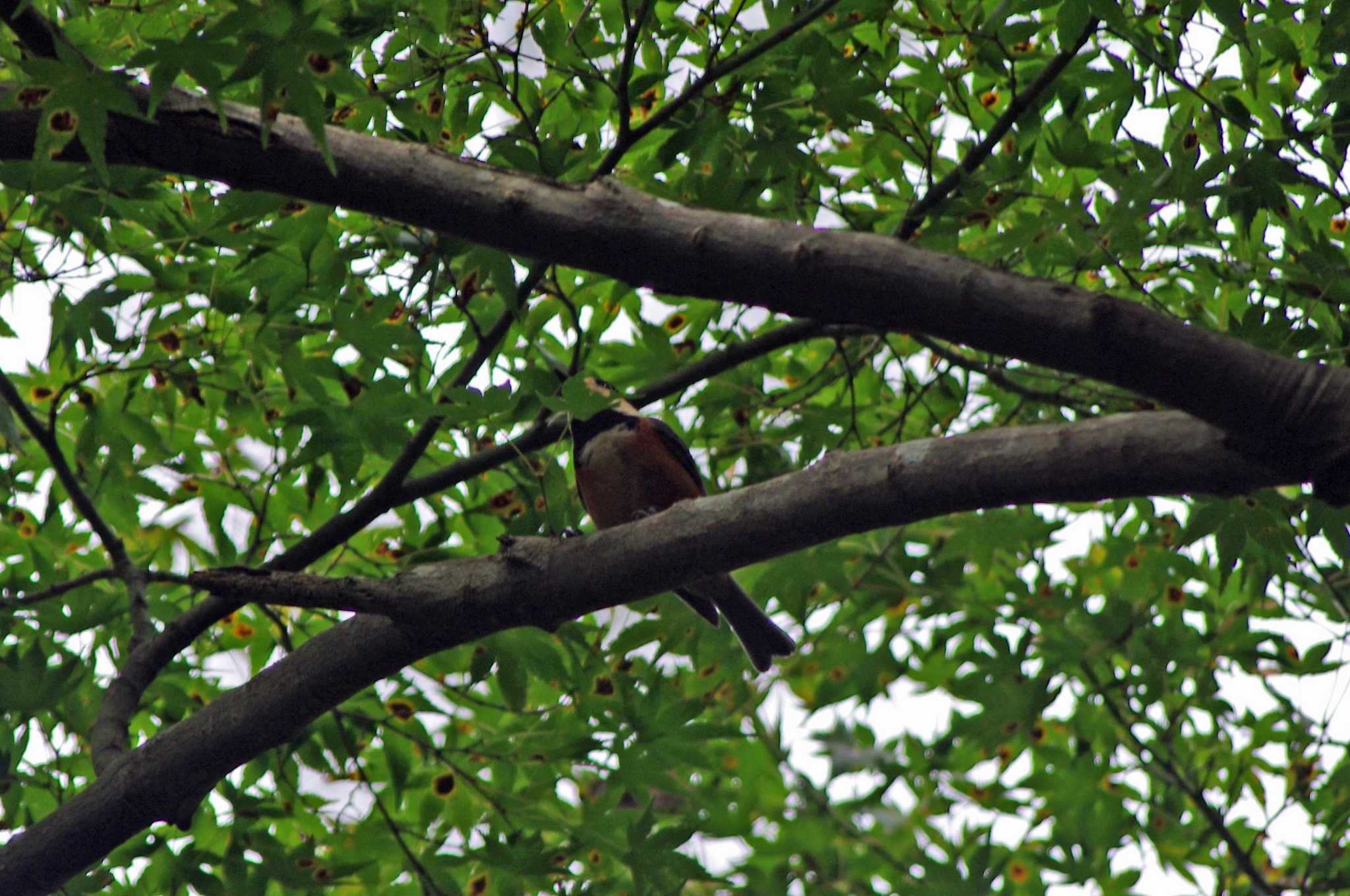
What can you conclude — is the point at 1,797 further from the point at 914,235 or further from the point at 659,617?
the point at 914,235

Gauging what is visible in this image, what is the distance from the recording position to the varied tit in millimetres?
5207

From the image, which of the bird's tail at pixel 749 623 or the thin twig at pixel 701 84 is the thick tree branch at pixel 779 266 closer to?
the thin twig at pixel 701 84

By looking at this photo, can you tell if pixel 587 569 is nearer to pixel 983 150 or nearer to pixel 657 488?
pixel 983 150

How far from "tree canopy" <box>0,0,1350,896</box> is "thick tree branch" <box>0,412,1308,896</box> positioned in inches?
0.4

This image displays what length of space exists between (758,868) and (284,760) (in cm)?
252

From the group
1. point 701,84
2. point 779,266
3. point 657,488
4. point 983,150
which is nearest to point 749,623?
point 657,488

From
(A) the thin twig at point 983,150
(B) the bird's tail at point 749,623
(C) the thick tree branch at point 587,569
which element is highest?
(A) the thin twig at point 983,150

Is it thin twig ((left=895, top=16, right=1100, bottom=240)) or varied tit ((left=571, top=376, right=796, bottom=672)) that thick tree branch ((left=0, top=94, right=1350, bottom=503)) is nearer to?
thin twig ((left=895, top=16, right=1100, bottom=240))

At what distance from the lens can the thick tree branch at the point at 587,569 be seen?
2412 mm

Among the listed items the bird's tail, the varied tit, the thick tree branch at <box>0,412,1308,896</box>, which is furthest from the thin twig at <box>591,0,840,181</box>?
the bird's tail

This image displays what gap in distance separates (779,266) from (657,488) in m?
2.83

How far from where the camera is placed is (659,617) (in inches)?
187

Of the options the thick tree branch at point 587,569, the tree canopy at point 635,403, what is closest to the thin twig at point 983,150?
the tree canopy at point 635,403

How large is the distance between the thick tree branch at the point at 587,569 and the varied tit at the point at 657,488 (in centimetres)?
213
